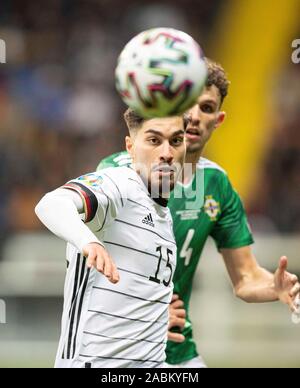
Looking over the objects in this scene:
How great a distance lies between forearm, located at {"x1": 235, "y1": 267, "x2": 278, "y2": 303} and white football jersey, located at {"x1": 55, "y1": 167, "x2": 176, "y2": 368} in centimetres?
146

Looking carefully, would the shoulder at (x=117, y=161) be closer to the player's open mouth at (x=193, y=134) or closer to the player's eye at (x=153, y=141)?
the player's open mouth at (x=193, y=134)

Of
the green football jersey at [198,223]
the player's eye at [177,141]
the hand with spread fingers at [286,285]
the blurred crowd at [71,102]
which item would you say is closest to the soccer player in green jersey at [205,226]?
the green football jersey at [198,223]

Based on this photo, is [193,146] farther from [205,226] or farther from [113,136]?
[113,136]

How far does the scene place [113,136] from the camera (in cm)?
1419

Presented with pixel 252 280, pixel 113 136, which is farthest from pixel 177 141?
pixel 113 136

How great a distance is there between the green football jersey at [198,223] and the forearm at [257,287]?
0.90 feet

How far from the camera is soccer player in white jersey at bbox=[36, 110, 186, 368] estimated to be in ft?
15.3

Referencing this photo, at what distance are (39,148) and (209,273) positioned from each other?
13.0ft

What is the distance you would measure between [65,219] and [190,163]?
7.65ft

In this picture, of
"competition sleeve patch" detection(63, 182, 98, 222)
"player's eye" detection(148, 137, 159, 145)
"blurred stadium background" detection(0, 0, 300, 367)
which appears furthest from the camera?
"blurred stadium background" detection(0, 0, 300, 367)

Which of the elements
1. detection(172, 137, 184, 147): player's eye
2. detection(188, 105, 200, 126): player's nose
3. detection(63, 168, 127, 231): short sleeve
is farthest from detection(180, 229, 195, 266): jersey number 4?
detection(63, 168, 127, 231): short sleeve

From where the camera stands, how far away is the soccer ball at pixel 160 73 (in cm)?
471

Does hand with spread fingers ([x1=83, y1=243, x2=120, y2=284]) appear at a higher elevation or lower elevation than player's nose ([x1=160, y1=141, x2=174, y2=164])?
lower

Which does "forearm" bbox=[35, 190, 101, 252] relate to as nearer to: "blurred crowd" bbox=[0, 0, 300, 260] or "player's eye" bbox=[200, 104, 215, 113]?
"player's eye" bbox=[200, 104, 215, 113]
